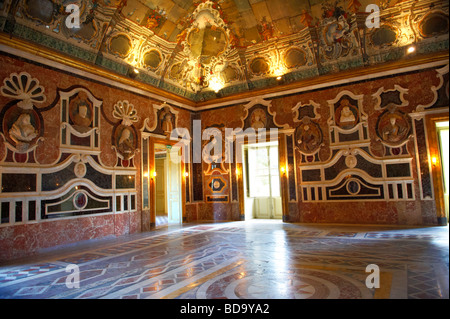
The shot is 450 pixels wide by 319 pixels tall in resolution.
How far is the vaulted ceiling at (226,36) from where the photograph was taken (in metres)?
8.27

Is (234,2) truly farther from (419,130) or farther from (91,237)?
(91,237)

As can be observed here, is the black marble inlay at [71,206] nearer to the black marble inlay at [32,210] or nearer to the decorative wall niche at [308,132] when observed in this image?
the black marble inlay at [32,210]

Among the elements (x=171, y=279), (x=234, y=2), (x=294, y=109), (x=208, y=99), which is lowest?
(x=171, y=279)

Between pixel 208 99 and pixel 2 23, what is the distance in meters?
7.62

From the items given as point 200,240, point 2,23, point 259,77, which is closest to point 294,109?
point 259,77

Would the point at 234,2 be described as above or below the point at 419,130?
above

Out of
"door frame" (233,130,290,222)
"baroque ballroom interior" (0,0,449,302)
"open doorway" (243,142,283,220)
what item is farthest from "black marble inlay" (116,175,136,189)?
"open doorway" (243,142,283,220)

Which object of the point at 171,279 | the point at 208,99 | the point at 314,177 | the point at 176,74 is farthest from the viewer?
the point at 208,99

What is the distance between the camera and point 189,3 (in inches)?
393

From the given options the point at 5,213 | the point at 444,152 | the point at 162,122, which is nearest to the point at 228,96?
the point at 162,122

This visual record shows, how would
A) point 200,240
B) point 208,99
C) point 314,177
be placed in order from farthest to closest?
point 208,99, point 314,177, point 200,240

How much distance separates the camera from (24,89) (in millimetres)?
7562

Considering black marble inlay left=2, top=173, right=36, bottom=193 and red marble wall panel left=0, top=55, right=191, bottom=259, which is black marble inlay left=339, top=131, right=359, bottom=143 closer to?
red marble wall panel left=0, top=55, right=191, bottom=259

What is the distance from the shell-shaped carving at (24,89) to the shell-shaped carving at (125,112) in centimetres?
231
